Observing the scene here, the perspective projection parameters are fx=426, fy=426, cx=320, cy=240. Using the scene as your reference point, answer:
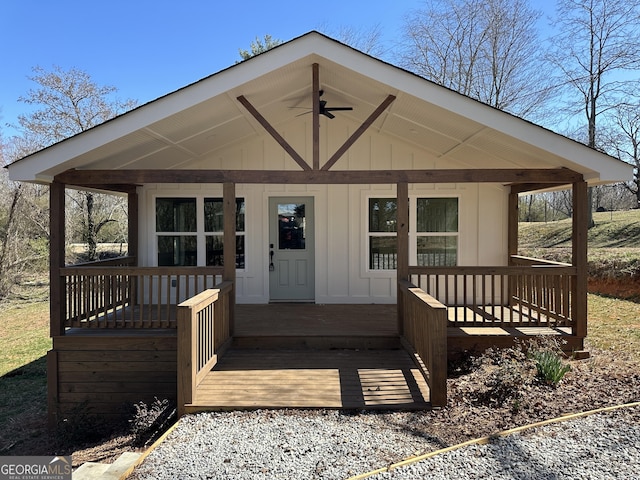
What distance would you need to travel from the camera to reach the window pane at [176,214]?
8266 mm

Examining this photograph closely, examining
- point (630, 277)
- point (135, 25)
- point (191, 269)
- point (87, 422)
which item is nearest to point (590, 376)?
point (191, 269)

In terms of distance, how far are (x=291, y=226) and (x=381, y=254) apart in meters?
1.84

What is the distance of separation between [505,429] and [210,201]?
6.37m

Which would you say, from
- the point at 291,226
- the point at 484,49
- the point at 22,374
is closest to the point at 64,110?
the point at 22,374

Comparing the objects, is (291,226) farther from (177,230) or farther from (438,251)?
(438,251)

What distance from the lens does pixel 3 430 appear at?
593 cm

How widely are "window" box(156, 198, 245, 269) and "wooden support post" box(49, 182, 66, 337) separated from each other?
254 centimetres

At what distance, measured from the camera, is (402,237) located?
5.98 m

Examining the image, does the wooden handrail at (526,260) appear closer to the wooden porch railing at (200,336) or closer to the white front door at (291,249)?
the white front door at (291,249)

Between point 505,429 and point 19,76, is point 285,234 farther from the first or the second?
point 19,76

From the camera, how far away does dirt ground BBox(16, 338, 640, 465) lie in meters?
A: 3.86

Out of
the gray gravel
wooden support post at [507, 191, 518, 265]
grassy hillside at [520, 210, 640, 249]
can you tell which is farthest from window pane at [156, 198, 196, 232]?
grassy hillside at [520, 210, 640, 249]

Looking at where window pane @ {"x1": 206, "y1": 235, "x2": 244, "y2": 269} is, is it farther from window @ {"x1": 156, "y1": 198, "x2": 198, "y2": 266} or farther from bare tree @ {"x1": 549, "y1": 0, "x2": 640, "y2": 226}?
bare tree @ {"x1": 549, "y1": 0, "x2": 640, "y2": 226}

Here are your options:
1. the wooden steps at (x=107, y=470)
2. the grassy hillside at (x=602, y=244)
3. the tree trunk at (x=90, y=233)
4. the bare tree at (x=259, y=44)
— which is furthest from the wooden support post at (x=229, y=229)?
the bare tree at (x=259, y=44)
